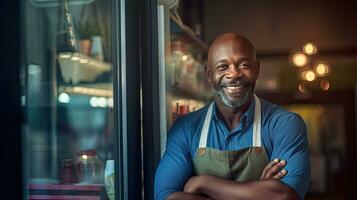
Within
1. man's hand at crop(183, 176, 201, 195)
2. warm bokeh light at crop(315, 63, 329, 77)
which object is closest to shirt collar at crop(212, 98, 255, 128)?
man's hand at crop(183, 176, 201, 195)

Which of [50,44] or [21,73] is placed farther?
[50,44]

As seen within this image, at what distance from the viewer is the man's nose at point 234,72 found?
1655mm

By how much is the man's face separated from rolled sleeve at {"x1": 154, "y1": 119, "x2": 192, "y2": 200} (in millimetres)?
219

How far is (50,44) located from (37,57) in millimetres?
92

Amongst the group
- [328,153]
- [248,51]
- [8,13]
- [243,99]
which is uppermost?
[8,13]

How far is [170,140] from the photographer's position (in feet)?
5.98

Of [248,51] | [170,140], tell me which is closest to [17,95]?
[170,140]

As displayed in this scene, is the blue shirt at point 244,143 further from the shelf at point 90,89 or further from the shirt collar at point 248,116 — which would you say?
the shelf at point 90,89

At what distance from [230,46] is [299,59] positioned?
2620mm

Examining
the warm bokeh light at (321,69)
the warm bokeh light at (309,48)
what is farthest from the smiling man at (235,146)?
the warm bokeh light at (321,69)

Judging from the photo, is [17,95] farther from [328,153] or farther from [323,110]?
[328,153]

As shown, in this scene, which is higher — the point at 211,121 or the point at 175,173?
the point at 211,121

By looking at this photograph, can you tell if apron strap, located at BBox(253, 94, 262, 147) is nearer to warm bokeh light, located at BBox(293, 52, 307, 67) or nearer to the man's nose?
the man's nose

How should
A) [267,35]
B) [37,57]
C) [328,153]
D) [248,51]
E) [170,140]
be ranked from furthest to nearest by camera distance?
1. [328,153]
2. [267,35]
3. [37,57]
4. [170,140]
5. [248,51]
